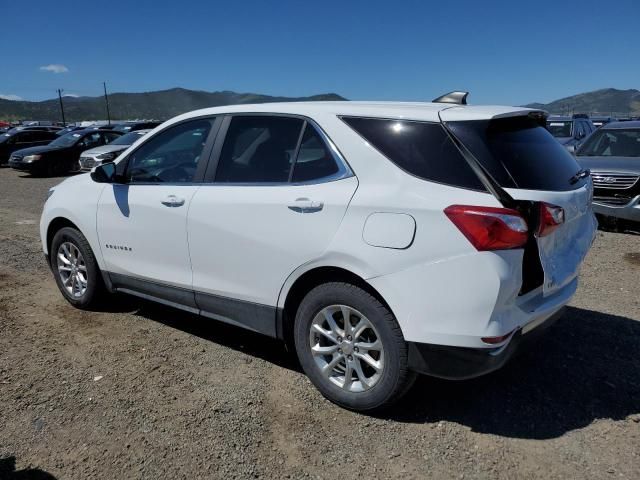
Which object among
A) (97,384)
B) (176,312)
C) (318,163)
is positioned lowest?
(176,312)

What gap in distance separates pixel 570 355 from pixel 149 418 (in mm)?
2906

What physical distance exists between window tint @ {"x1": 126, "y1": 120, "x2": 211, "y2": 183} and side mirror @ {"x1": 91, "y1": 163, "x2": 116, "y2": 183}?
0.46ft

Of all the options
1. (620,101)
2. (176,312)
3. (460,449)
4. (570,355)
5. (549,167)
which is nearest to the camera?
(460,449)

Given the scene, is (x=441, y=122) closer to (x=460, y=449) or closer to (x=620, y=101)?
(x=460, y=449)

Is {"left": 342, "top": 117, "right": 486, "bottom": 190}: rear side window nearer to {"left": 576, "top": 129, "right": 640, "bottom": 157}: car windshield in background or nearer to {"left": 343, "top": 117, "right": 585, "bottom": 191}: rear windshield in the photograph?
{"left": 343, "top": 117, "right": 585, "bottom": 191}: rear windshield

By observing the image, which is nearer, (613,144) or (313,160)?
(313,160)

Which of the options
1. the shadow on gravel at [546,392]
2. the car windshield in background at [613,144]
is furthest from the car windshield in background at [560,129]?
the shadow on gravel at [546,392]

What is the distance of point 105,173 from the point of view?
4.15m

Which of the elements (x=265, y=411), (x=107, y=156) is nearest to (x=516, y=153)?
(x=265, y=411)

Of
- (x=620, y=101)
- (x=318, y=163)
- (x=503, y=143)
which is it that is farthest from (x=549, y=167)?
(x=620, y=101)

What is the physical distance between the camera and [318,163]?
3078 millimetres

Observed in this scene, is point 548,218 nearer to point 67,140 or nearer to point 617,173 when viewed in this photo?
point 617,173

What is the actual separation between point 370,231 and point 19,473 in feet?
7.00

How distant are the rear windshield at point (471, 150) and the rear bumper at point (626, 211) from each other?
5393 mm
